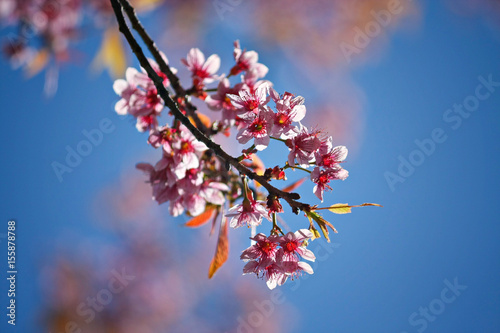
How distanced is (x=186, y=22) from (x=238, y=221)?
2437 millimetres

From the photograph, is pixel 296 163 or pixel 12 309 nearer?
pixel 296 163

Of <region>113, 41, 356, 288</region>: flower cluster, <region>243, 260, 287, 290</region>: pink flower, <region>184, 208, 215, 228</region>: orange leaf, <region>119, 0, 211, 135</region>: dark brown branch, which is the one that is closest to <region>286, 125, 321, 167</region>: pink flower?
<region>113, 41, 356, 288</region>: flower cluster

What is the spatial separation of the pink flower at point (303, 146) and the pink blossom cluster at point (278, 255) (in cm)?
17

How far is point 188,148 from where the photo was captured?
104 cm

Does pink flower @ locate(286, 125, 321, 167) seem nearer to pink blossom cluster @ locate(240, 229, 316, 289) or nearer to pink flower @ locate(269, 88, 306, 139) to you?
pink flower @ locate(269, 88, 306, 139)

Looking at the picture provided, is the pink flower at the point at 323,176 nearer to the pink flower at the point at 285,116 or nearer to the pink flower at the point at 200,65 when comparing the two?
the pink flower at the point at 285,116

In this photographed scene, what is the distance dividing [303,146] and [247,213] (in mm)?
222

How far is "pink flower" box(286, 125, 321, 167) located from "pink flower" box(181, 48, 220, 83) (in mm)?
517

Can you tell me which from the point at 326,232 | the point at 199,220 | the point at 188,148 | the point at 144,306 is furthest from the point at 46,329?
the point at 326,232

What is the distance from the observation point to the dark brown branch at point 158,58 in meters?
1.02

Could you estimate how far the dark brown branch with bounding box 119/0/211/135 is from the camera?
102 centimetres

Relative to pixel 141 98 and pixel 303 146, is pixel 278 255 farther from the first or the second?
pixel 141 98

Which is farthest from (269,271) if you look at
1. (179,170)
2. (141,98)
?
(141,98)

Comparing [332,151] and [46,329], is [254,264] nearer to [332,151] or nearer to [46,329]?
[332,151]
